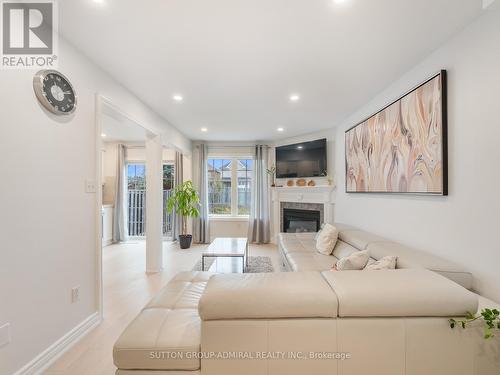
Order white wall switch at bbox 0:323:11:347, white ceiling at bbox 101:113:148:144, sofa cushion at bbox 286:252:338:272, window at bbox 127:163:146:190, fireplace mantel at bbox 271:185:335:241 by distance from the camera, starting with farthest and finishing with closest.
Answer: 1. window at bbox 127:163:146:190
2. fireplace mantel at bbox 271:185:335:241
3. white ceiling at bbox 101:113:148:144
4. sofa cushion at bbox 286:252:338:272
5. white wall switch at bbox 0:323:11:347

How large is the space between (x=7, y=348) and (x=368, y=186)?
3658 mm

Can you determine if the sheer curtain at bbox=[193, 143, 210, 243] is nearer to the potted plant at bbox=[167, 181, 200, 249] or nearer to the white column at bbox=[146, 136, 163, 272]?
the potted plant at bbox=[167, 181, 200, 249]

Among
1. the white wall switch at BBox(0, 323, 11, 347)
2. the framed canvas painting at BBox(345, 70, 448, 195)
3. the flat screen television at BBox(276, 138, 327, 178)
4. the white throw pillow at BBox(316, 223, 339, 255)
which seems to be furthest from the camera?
the flat screen television at BBox(276, 138, 327, 178)

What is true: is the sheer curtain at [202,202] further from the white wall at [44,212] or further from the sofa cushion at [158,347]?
the sofa cushion at [158,347]

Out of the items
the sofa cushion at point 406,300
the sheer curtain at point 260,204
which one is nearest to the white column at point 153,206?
the sheer curtain at point 260,204

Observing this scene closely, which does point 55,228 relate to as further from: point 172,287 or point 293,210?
point 293,210

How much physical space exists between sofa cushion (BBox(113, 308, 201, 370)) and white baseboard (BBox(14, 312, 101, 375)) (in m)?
0.91

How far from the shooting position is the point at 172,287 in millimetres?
2027

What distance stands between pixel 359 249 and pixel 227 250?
177 centimetres

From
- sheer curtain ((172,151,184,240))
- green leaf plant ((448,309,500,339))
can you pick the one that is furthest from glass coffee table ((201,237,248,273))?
green leaf plant ((448,309,500,339))

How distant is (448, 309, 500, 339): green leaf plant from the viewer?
1072mm

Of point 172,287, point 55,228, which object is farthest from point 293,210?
point 55,228

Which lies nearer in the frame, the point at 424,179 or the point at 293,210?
the point at 424,179

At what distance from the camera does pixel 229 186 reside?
613 cm
